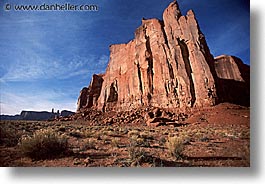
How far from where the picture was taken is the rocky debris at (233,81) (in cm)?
598

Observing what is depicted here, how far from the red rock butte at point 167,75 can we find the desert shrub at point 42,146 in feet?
12.3

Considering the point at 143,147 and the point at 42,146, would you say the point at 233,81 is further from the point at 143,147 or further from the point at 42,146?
the point at 42,146

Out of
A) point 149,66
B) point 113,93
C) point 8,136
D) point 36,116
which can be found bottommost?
point 8,136

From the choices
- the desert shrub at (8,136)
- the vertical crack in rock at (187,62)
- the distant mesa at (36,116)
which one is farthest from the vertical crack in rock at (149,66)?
the desert shrub at (8,136)

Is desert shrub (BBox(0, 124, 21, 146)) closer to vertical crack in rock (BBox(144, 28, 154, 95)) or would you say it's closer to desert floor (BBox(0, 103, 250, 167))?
desert floor (BBox(0, 103, 250, 167))

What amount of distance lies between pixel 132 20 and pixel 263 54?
3.04 meters

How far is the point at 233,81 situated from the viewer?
888cm

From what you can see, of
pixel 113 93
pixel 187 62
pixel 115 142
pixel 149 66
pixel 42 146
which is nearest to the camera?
pixel 42 146

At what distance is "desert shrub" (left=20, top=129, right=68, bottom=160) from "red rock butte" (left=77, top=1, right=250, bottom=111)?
3.74 metres

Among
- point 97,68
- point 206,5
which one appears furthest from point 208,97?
point 97,68

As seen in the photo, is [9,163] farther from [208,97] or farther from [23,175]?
[208,97]

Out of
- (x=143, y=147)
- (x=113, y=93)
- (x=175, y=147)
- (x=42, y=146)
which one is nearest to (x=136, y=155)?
(x=143, y=147)

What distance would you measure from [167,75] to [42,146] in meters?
6.96

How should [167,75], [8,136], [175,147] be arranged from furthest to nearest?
[167,75], [8,136], [175,147]
